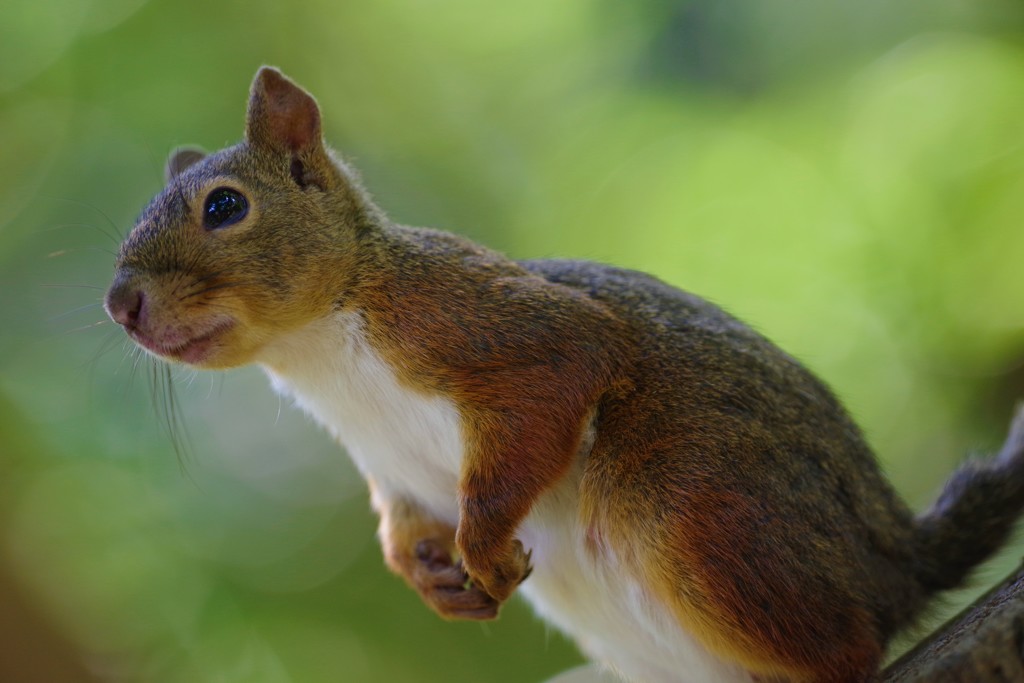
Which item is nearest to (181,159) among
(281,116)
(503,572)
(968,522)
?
(281,116)

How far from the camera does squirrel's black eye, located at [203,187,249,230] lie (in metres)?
1.81

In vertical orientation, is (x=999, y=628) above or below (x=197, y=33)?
above

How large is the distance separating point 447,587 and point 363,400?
1.46 feet

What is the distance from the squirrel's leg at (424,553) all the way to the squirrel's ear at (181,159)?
2.88 feet

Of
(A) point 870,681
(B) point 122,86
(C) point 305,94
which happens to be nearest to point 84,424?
(B) point 122,86

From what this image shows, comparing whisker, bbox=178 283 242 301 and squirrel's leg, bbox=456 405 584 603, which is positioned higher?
whisker, bbox=178 283 242 301

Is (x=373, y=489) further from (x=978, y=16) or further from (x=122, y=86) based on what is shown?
(x=978, y=16)

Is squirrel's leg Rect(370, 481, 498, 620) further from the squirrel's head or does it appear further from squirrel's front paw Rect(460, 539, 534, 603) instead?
the squirrel's head

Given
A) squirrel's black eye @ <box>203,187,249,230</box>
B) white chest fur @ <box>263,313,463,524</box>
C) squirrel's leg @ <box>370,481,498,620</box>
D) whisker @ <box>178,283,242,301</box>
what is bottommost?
squirrel's leg @ <box>370,481,498,620</box>

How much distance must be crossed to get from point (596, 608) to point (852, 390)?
2.27m

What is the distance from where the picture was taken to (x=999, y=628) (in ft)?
4.32

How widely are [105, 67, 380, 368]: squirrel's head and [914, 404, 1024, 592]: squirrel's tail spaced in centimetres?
143

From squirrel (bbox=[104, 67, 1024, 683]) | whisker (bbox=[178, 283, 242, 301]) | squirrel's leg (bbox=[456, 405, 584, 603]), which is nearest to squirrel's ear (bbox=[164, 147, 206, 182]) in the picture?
squirrel (bbox=[104, 67, 1024, 683])

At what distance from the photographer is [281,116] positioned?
6.48ft
